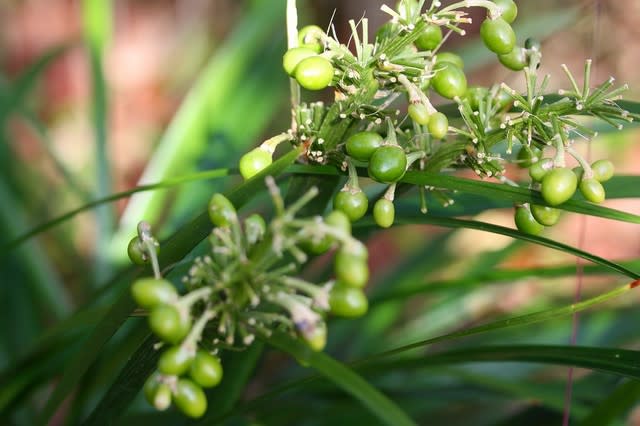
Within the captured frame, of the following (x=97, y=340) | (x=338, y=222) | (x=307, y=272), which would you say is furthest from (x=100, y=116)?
(x=338, y=222)

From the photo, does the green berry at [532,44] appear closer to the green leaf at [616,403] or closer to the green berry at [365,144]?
the green berry at [365,144]

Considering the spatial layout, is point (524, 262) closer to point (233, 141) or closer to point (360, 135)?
point (233, 141)

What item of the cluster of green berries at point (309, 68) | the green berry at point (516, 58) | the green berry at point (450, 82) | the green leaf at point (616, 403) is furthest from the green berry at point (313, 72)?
the green leaf at point (616, 403)

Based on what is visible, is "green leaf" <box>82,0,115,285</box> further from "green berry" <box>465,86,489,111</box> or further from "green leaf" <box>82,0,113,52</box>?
"green berry" <box>465,86,489,111</box>

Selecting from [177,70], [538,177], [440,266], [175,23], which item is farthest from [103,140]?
[175,23]

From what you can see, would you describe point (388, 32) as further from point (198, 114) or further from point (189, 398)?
point (198, 114)

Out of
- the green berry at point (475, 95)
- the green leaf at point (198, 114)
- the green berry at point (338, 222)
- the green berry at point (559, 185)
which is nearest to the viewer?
the green berry at point (338, 222)

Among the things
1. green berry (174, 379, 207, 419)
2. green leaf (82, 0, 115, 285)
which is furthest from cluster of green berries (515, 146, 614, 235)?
→ green leaf (82, 0, 115, 285)
